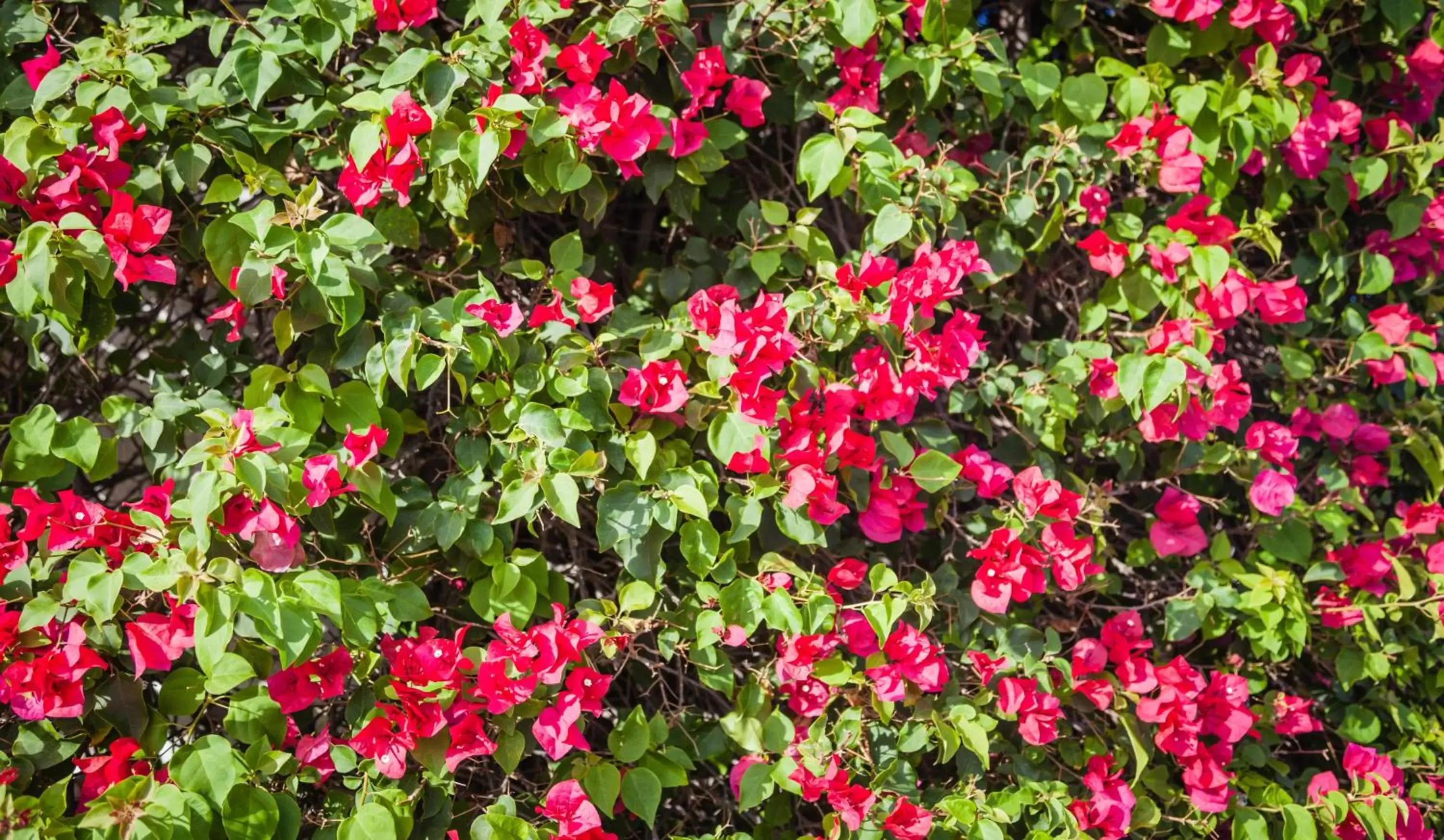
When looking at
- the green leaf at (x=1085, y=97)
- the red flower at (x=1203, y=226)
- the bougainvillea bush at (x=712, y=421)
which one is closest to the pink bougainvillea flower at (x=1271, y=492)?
the bougainvillea bush at (x=712, y=421)

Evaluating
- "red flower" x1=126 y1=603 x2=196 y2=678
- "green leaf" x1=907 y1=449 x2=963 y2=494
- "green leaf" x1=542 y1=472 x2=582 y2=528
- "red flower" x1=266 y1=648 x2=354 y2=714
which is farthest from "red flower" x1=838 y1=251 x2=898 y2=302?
"red flower" x1=126 y1=603 x2=196 y2=678

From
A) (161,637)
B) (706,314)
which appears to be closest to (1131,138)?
(706,314)

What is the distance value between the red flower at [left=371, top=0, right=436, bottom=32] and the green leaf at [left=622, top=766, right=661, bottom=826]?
100cm

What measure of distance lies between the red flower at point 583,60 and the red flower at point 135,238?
0.51 metres

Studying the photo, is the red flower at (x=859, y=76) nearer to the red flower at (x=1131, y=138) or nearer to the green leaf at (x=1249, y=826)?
the red flower at (x=1131, y=138)

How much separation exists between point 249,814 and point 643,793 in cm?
47

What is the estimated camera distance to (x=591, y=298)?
61.7 inches

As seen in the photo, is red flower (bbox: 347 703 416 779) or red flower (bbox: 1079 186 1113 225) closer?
red flower (bbox: 347 703 416 779)

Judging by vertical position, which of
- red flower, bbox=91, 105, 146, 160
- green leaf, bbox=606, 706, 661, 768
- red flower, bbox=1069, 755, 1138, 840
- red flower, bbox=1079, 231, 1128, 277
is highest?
red flower, bbox=91, 105, 146, 160

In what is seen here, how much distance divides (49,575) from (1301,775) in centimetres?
202

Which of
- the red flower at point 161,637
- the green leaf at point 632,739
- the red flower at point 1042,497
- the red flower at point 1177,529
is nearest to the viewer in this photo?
the red flower at point 161,637

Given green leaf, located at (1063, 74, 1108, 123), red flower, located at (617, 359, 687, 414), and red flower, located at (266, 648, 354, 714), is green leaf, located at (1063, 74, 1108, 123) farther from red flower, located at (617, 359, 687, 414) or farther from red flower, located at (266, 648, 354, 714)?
red flower, located at (266, 648, 354, 714)

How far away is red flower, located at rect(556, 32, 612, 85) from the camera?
1.53 meters

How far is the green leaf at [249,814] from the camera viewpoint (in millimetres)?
1376
